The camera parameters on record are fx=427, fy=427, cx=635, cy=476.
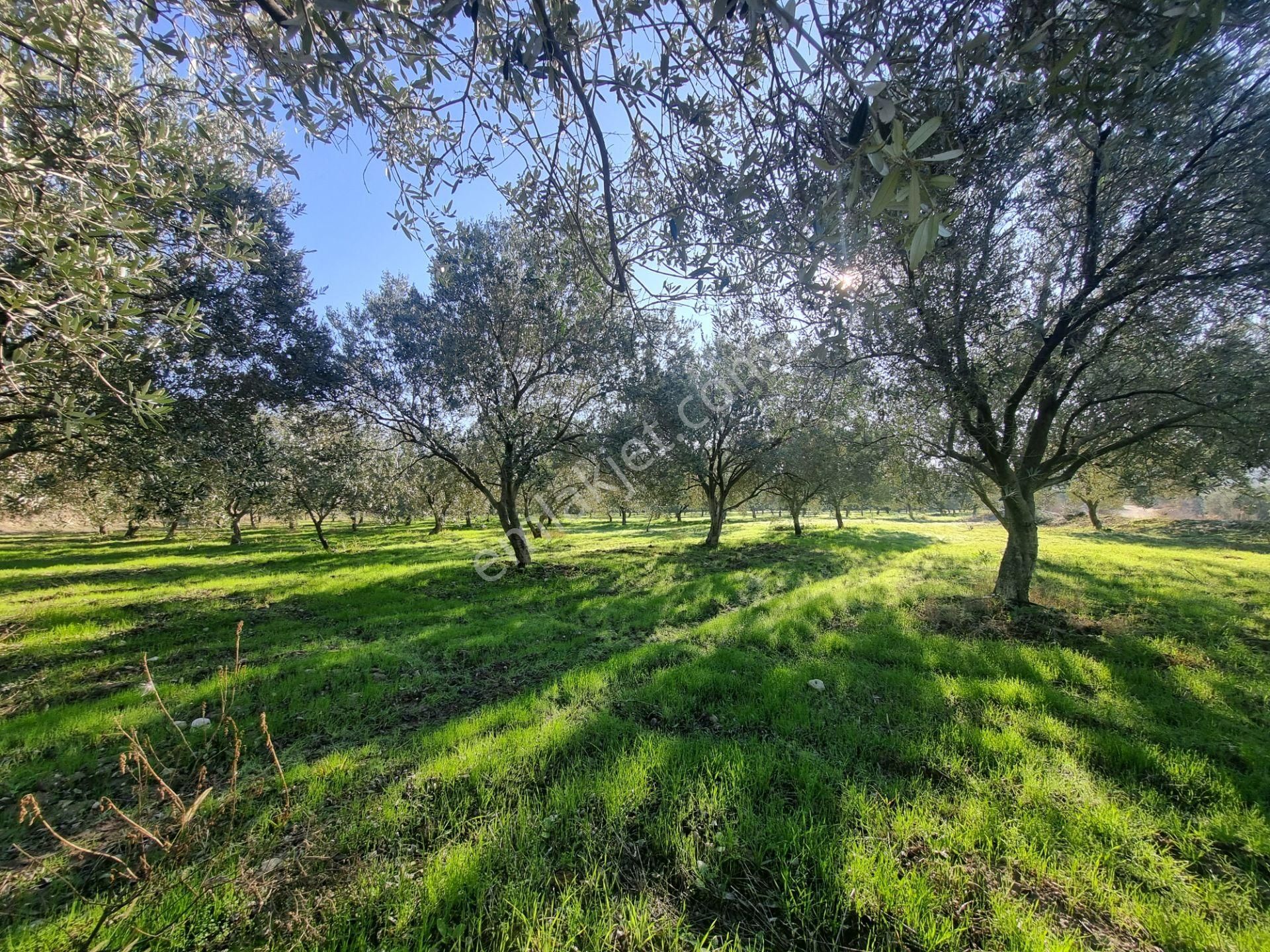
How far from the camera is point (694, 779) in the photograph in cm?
389

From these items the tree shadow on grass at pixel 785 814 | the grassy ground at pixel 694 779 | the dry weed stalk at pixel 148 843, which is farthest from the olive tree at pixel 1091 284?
the dry weed stalk at pixel 148 843

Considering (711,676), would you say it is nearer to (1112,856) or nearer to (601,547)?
(1112,856)

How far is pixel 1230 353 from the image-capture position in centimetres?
757

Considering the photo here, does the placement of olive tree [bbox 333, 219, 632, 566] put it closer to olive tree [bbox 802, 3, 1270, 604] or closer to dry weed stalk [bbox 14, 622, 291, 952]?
olive tree [bbox 802, 3, 1270, 604]

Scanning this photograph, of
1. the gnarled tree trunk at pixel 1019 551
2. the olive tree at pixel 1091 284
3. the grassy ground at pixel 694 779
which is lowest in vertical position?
the grassy ground at pixel 694 779

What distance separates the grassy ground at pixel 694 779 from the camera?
2.65 meters

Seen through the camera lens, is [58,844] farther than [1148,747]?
No

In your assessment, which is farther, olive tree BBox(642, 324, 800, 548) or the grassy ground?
olive tree BBox(642, 324, 800, 548)

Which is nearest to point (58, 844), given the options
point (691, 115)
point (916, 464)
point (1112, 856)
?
point (691, 115)

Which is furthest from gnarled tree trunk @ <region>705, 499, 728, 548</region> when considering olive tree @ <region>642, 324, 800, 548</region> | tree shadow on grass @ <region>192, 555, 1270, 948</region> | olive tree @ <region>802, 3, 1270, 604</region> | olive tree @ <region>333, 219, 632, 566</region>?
tree shadow on grass @ <region>192, 555, 1270, 948</region>

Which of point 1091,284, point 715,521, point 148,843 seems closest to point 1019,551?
point 1091,284

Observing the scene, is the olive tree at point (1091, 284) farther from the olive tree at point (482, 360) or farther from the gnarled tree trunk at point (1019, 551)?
the olive tree at point (482, 360)

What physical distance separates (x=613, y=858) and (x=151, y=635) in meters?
12.3

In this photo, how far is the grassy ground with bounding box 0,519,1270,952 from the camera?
265 cm
